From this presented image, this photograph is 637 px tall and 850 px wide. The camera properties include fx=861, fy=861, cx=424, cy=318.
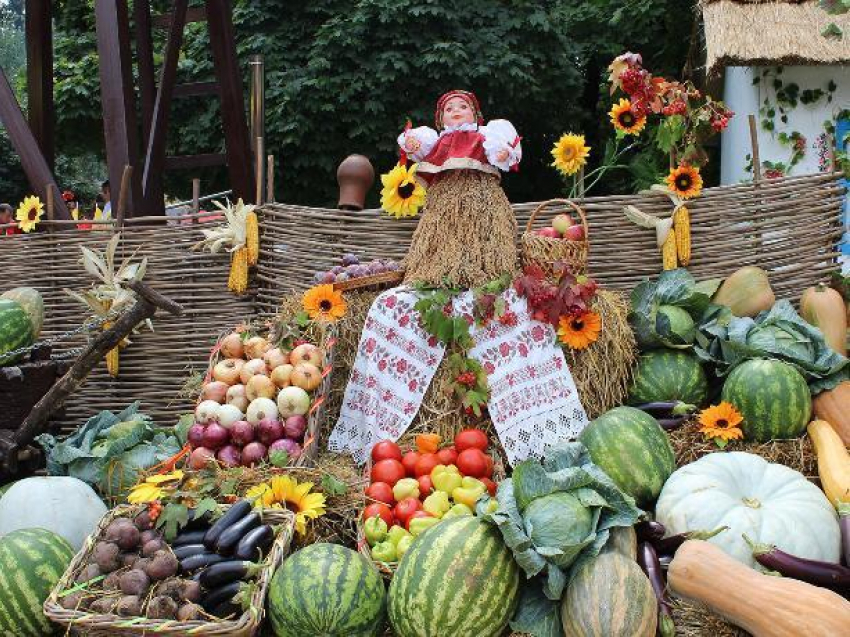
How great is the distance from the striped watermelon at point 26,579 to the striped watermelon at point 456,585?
55.6 inches

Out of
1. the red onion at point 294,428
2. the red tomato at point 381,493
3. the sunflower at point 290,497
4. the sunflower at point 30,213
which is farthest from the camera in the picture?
the sunflower at point 30,213

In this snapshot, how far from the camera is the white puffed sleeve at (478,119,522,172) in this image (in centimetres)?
499

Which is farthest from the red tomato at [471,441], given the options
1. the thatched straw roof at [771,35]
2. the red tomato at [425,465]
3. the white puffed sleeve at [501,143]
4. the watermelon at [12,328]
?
the thatched straw roof at [771,35]

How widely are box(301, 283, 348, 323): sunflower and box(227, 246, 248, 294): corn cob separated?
94 cm

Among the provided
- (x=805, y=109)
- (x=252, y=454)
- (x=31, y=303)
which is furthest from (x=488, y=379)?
(x=805, y=109)

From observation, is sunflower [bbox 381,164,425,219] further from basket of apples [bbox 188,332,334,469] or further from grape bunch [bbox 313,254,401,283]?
basket of apples [bbox 188,332,334,469]

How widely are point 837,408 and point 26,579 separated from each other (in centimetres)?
389

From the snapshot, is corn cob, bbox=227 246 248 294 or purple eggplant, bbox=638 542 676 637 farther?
corn cob, bbox=227 246 248 294

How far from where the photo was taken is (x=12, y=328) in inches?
193

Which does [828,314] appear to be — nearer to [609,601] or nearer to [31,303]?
[609,601]

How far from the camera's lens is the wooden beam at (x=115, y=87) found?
6.71 m

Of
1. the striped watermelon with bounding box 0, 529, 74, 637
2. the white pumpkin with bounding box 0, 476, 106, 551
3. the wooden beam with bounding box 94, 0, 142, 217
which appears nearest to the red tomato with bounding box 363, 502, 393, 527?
the striped watermelon with bounding box 0, 529, 74, 637

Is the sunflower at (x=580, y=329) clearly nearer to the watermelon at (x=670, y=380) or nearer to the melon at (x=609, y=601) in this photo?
the watermelon at (x=670, y=380)

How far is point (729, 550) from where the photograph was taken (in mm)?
3344
